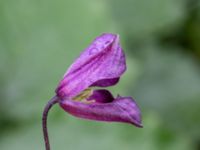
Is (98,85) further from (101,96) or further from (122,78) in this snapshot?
(122,78)

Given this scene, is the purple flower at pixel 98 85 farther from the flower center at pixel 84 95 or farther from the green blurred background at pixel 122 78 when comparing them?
the green blurred background at pixel 122 78

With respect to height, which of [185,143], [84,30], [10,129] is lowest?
[185,143]

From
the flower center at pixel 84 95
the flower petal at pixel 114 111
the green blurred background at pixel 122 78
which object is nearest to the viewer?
the flower petal at pixel 114 111

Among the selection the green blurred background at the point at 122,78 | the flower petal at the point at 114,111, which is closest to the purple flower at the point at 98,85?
the flower petal at the point at 114,111

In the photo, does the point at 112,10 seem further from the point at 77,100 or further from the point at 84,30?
the point at 77,100

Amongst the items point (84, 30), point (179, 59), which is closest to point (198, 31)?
point (179, 59)

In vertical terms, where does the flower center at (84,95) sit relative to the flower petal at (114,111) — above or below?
above

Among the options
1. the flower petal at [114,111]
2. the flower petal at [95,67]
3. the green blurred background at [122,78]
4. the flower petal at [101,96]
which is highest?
the flower petal at [95,67]

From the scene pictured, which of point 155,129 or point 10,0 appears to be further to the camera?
point 10,0
